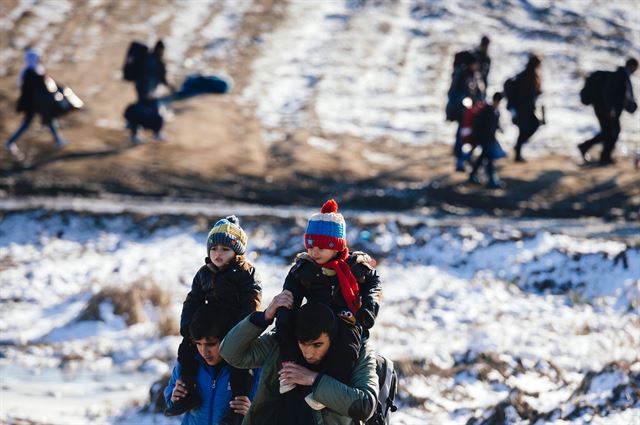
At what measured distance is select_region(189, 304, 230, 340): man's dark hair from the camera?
4.73 m

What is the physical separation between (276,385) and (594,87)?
1206 centimetres

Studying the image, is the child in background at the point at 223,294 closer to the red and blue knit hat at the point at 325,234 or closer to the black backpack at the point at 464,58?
the red and blue knit hat at the point at 325,234

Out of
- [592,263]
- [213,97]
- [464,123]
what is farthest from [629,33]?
[592,263]

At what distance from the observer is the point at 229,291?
4918 millimetres

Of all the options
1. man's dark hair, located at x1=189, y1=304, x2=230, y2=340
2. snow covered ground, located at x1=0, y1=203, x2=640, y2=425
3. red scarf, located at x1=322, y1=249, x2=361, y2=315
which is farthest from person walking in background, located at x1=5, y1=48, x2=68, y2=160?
red scarf, located at x1=322, y1=249, x2=361, y2=315

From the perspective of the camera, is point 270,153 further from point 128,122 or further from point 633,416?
point 633,416

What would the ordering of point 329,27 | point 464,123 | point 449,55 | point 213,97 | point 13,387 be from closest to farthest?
point 13,387
point 464,123
point 213,97
point 449,55
point 329,27

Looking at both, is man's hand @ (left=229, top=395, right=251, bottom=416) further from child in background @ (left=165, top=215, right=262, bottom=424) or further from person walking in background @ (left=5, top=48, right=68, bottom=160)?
person walking in background @ (left=5, top=48, right=68, bottom=160)

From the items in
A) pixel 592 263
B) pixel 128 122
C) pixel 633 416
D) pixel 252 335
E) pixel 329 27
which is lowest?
pixel 329 27

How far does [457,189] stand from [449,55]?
1185 centimetres

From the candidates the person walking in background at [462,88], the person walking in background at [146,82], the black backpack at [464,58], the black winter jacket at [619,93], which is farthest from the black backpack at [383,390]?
the person walking in background at [146,82]

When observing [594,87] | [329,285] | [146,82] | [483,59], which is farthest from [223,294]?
[146,82]

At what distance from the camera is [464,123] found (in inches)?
551

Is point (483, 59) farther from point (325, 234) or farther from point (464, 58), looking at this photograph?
point (325, 234)
